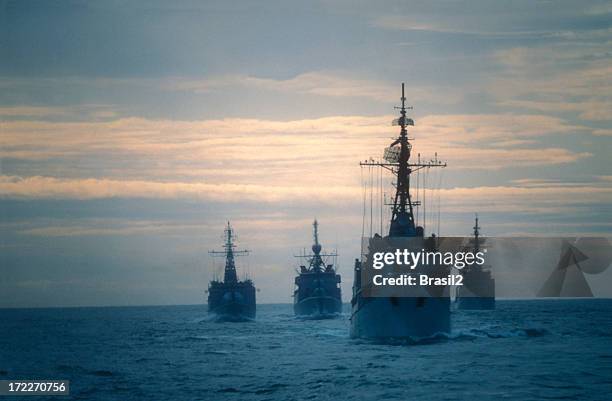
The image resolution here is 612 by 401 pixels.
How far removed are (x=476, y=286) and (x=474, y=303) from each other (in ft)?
26.1

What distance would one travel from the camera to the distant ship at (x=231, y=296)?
133250mm

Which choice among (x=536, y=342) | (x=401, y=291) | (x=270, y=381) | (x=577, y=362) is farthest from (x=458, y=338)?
(x=270, y=381)

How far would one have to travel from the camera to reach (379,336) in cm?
7219

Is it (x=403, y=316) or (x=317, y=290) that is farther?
(x=317, y=290)

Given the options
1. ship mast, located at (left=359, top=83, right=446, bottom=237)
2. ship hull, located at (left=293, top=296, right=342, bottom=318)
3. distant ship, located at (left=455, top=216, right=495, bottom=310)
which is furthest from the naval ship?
distant ship, located at (left=455, top=216, right=495, bottom=310)

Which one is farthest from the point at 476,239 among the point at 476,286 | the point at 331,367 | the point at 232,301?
the point at 331,367

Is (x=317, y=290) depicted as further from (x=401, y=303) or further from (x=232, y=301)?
(x=401, y=303)

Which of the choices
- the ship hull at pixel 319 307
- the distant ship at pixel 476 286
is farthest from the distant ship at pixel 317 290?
→ the distant ship at pixel 476 286

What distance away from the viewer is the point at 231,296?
438 feet

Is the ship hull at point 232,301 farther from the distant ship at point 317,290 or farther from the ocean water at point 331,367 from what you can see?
the ocean water at point 331,367

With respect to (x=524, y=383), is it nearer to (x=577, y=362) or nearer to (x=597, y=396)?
(x=597, y=396)

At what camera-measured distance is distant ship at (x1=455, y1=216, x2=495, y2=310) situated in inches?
6752

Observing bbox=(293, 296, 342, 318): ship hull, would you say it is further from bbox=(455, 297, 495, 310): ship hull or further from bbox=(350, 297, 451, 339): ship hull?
bbox=(350, 297, 451, 339): ship hull

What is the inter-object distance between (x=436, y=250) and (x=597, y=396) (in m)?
29.8
